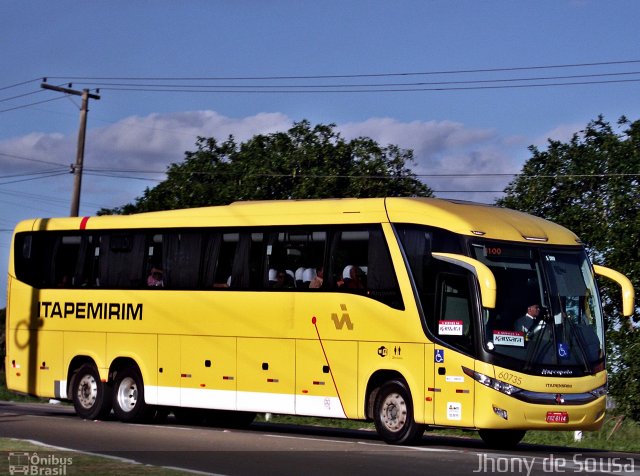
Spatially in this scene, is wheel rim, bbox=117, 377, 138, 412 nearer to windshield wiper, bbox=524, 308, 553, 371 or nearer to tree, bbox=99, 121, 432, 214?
windshield wiper, bbox=524, 308, 553, 371

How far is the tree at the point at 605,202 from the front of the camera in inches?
1369

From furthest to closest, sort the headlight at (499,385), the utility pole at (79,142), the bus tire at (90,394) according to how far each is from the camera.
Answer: the utility pole at (79,142), the bus tire at (90,394), the headlight at (499,385)

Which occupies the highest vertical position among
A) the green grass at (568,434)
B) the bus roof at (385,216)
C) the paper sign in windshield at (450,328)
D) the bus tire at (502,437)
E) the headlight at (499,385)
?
the bus roof at (385,216)

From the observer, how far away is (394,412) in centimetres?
1919

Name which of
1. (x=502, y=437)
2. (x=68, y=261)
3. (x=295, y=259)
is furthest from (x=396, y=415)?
(x=68, y=261)

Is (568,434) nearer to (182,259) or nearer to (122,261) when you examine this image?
(182,259)

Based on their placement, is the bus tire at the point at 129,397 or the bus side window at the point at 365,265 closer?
the bus side window at the point at 365,265

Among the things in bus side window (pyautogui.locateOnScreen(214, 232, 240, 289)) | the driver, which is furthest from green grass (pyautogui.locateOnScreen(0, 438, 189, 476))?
bus side window (pyautogui.locateOnScreen(214, 232, 240, 289))

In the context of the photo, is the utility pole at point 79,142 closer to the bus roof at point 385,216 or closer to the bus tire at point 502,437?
the bus roof at point 385,216

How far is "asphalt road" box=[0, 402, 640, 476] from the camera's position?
14.8 meters

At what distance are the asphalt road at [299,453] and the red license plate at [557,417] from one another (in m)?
0.51

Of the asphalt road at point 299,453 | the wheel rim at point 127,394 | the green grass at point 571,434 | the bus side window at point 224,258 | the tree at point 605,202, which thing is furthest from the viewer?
the tree at point 605,202

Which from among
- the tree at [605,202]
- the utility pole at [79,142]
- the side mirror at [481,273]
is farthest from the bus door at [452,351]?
the utility pole at [79,142]

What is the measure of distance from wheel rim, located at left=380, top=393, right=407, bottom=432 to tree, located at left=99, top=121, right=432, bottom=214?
100 feet
